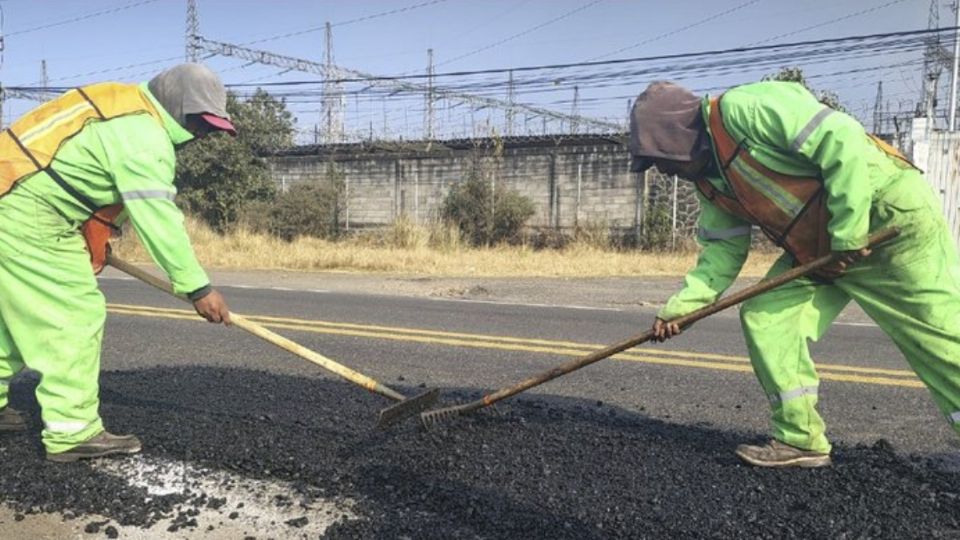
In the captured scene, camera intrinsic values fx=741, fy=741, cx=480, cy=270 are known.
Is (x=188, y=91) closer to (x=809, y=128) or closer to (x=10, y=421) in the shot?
(x=10, y=421)

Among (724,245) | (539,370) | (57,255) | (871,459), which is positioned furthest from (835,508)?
(57,255)

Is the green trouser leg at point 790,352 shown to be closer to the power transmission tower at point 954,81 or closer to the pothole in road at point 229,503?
the pothole in road at point 229,503

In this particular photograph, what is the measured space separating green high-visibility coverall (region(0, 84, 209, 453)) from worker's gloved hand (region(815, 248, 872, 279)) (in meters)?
2.78

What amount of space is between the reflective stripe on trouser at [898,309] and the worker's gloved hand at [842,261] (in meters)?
0.10

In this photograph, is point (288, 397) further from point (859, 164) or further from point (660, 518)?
point (859, 164)

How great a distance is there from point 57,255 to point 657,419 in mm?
3177

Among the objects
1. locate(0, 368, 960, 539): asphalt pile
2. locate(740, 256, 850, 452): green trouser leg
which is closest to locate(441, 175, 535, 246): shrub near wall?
locate(0, 368, 960, 539): asphalt pile

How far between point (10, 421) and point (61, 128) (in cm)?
158

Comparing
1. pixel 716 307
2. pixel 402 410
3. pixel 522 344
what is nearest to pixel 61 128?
pixel 402 410

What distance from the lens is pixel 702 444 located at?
3.59m

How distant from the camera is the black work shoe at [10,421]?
150 inches

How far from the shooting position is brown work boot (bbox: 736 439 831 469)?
10.7 ft

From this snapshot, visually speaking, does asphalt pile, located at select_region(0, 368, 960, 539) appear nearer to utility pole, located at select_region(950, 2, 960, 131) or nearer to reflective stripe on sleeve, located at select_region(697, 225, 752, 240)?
reflective stripe on sleeve, located at select_region(697, 225, 752, 240)

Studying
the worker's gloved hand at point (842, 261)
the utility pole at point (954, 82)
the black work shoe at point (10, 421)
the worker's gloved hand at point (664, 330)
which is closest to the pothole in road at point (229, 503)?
the black work shoe at point (10, 421)
